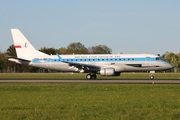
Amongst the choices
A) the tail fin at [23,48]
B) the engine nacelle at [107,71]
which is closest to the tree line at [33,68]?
the tail fin at [23,48]

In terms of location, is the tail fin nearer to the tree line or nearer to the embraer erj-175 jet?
the embraer erj-175 jet

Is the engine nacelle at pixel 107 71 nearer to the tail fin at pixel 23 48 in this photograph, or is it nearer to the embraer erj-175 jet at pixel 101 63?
the embraer erj-175 jet at pixel 101 63

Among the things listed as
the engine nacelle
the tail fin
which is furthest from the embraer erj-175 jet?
the tail fin

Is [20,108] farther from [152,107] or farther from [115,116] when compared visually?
[152,107]

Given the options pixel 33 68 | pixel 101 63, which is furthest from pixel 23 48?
pixel 33 68

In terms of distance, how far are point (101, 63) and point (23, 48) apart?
468 inches

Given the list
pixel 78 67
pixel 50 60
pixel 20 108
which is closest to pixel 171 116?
pixel 20 108

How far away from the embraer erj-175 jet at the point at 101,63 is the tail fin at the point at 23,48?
0.86 ft

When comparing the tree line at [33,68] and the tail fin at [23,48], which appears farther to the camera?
the tree line at [33,68]

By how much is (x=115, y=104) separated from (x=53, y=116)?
14.6 ft

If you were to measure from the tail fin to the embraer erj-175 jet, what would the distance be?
26cm

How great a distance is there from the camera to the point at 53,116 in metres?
14.0

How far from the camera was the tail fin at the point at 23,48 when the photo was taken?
5322cm

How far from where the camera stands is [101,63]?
50.0 m
